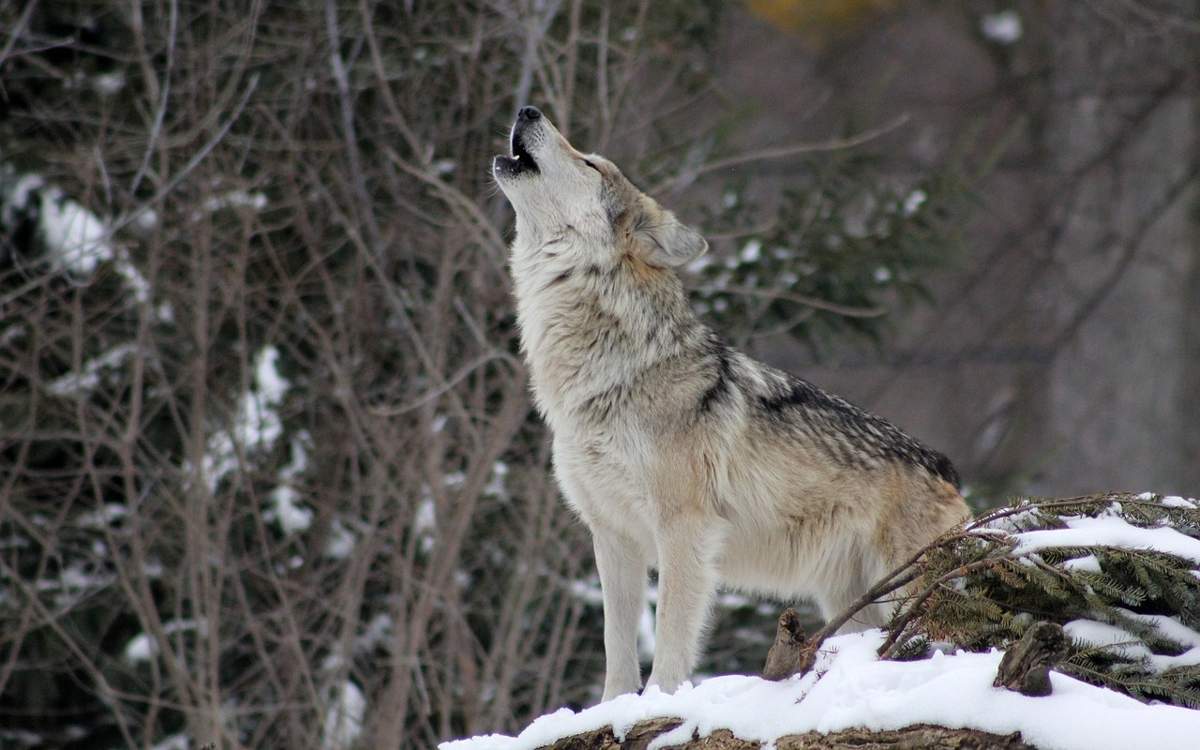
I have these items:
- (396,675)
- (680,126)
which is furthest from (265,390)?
(680,126)

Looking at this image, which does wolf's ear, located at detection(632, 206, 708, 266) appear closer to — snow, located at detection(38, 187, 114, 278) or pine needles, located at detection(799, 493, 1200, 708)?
pine needles, located at detection(799, 493, 1200, 708)

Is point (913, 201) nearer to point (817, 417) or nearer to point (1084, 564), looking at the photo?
point (817, 417)

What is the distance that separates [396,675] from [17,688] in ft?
9.85

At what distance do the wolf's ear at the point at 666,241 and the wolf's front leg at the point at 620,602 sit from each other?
3.85ft

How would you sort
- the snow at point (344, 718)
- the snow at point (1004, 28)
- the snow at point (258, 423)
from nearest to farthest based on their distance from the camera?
the snow at point (344, 718)
the snow at point (258, 423)
the snow at point (1004, 28)

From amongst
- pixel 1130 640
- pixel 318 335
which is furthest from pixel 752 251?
pixel 1130 640

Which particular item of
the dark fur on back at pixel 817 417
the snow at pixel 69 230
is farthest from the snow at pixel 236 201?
the dark fur on back at pixel 817 417

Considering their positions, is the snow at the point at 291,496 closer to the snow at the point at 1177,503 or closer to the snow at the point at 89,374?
the snow at the point at 89,374

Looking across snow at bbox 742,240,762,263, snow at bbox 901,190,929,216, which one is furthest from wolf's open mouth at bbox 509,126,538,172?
snow at bbox 901,190,929,216

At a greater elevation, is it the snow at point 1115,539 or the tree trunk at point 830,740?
the snow at point 1115,539

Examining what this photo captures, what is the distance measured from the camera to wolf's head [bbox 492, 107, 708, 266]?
552 centimetres

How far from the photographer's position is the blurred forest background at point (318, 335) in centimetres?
828

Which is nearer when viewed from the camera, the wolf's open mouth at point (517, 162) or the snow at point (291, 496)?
the wolf's open mouth at point (517, 162)

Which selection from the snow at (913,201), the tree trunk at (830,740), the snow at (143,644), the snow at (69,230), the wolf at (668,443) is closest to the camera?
the tree trunk at (830,740)
